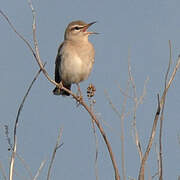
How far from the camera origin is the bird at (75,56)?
8.16 metres

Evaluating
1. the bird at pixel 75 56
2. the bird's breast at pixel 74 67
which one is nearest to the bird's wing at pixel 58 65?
the bird at pixel 75 56

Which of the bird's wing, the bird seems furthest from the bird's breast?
the bird's wing

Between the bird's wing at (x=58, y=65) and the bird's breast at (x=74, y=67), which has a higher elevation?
the bird's wing at (x=58, y=65)

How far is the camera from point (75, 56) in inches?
322

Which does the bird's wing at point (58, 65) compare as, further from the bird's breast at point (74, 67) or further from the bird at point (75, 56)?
the bird's breast at point (74, 67)

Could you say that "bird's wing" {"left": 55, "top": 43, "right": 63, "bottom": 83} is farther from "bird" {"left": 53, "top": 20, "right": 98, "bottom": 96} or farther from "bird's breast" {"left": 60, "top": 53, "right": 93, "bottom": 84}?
"bird's breast" {"left": 60, "top": 53, "right": 93, "bottom": 84}

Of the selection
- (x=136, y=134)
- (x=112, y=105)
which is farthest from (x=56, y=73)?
(x=136, y=134)

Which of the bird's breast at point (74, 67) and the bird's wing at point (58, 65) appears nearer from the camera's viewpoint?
the bird's breast at point (74, 67)

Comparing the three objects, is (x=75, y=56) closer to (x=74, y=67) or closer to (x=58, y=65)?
(x=74, y=67)

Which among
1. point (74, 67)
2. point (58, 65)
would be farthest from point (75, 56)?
point (58, 65)

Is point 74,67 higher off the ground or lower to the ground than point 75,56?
lower

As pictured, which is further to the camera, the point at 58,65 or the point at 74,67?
the point at 58,65

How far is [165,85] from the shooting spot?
402cm

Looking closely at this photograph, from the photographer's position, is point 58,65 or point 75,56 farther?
point 58,65
